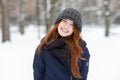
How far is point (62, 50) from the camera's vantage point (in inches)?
150

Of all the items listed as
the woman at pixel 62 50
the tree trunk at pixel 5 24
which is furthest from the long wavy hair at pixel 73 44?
the tree trunk at pixel 5 24

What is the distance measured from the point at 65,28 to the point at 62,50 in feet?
0.82

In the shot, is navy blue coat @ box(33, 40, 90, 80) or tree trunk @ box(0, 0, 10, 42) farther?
tree trunk @ box(0, 0, 10, 42)

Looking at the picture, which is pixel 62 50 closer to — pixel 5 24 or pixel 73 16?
pixel 73 16

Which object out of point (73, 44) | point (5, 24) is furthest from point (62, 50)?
point (5, 24)

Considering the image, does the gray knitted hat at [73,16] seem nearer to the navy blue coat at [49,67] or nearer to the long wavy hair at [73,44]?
the long wavy hair at [73,44]

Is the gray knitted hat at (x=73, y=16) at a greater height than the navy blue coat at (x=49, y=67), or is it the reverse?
the gray knitted hat at (x=73, y=16)

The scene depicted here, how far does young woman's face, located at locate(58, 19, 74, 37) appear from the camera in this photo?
387cm

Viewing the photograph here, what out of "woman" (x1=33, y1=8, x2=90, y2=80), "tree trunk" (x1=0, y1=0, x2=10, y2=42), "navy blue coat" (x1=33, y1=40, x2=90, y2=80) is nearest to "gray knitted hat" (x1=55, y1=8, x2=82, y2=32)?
"woman" (x1=33, y1=8, x2=90, y2=80)

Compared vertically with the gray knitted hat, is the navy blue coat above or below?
below

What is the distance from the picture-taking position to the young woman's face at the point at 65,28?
3.87 m

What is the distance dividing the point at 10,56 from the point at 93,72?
4584 millimetres

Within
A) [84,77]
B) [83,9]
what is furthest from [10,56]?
[83,9]

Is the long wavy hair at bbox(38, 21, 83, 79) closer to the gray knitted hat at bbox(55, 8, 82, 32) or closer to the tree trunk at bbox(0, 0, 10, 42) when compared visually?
the gray knitted hat at bbox(55, 8, 82, 32)
